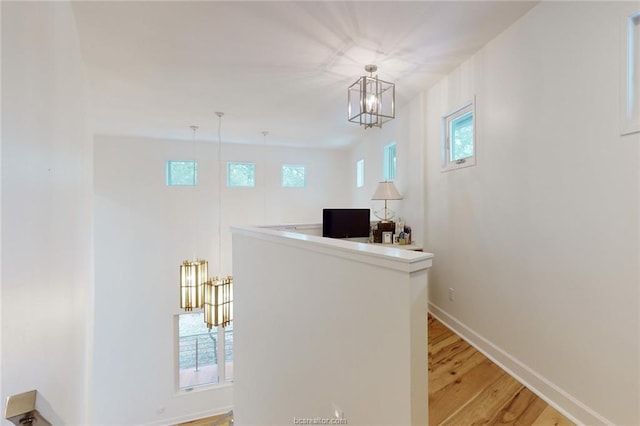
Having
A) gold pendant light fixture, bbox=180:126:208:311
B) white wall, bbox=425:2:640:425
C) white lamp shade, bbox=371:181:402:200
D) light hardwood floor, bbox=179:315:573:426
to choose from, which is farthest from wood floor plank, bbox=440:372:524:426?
gold pendant light fixture, bbox=180:126:208:311

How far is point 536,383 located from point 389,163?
342cm

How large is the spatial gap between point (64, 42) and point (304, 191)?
5.07 m

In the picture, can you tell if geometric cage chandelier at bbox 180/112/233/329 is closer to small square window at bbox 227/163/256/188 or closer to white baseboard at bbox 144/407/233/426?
small square window at bbox 227/163/256/188

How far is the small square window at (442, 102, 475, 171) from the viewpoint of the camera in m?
2.72

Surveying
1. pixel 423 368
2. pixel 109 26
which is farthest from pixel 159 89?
pixel 423 368

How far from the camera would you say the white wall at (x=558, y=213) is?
59.1 inches

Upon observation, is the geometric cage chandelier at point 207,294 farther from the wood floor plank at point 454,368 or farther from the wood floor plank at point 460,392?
the wood floor plank at point 460,392

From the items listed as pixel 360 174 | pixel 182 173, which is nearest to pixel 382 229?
pixel 360 174

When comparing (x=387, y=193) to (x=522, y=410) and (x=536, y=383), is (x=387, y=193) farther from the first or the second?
(x=522, y=410)

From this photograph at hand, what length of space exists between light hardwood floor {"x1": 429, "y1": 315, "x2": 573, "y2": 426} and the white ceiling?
2622 mm

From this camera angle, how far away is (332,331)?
1684mm

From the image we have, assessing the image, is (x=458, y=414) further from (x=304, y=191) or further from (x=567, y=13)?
(x=304, y=191)

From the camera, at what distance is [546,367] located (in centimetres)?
188

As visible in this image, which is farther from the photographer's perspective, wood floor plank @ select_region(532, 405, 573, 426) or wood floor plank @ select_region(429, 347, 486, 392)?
wood floor plank @ select_region(429, 347, 486, 392)
